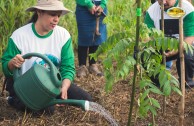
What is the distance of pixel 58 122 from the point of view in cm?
273

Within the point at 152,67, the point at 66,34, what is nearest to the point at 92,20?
the point at 66,34

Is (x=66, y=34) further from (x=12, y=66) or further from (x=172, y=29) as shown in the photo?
(x=172, y=29)

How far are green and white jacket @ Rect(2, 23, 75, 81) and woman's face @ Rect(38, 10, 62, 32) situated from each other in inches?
4.3

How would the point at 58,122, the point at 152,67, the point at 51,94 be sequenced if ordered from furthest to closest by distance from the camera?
1. the point at 58,122
2. the point at 51,94
3. the point at 152,67

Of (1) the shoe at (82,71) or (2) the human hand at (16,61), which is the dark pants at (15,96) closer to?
(2) the human hand at (16,61)

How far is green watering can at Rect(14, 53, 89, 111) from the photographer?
8.32 ft

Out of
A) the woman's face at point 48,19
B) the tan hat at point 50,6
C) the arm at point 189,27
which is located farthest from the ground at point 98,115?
the tan hat at point 50,6

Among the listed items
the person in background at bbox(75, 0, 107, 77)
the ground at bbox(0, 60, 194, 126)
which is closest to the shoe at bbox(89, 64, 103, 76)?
the person in background at bbox(75, 0, 107, 77)

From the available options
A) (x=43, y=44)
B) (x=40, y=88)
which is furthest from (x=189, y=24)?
(x=40, y=88)

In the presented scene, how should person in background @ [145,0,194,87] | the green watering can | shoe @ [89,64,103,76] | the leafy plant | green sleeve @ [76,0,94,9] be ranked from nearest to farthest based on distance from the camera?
the leafy plant, the green watering can, person in background @ [145,0,194,87], green sleeve @ [76,0,94,9], shoe @ [89,64,103,76]

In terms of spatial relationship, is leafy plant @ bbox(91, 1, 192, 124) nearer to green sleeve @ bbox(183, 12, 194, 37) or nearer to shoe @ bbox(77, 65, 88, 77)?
green sleeve @ bbox(183, 12, 194, 37)

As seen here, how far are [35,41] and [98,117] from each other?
69cm

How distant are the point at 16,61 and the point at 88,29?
1581 mm

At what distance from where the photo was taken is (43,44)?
2848 mm
